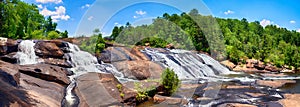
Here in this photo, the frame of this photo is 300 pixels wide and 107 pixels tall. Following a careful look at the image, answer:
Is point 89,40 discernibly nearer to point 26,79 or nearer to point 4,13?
point 4,13

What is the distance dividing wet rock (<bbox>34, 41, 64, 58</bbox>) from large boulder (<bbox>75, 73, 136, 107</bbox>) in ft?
25.7

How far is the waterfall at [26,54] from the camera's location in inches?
840

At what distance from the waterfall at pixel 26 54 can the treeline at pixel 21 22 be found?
9425mm

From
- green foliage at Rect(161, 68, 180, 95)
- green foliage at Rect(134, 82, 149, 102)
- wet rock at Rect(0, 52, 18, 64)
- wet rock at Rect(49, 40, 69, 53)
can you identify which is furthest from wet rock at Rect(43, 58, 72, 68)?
green foliage at Rect(161, 68, 180, 95)

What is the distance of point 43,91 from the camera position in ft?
44.0

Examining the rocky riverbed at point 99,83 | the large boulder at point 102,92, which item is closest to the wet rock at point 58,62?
the rocky riverbed at point 99,83

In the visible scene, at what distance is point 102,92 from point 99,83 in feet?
4.03

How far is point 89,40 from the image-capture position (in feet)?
99.7

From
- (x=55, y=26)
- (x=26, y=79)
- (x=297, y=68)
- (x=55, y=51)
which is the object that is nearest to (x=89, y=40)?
(x=55, y=51)

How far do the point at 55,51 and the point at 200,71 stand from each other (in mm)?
15561

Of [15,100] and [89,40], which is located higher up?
[89,40]

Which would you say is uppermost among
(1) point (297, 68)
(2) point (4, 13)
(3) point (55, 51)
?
(2) point (4, 13)

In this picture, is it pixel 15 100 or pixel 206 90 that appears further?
pixel 206 90

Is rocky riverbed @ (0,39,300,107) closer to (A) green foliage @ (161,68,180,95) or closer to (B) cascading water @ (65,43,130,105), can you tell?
(B) cascading water @ (65,43,130,105)
